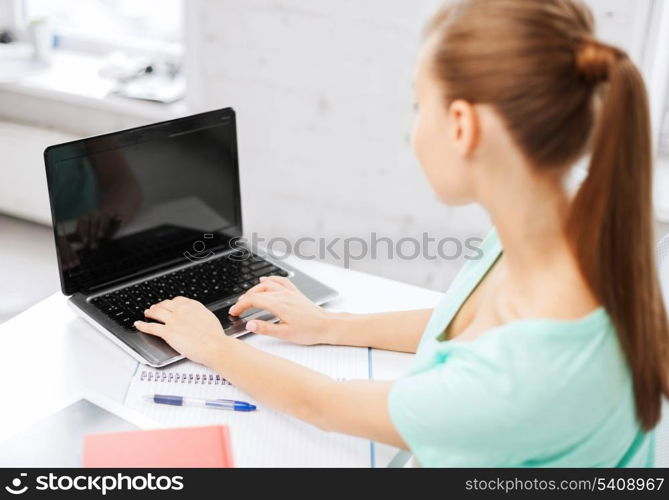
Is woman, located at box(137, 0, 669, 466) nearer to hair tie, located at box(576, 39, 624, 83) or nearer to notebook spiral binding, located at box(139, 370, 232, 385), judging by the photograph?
hair tie, located at box(576, 39, 624, 83)

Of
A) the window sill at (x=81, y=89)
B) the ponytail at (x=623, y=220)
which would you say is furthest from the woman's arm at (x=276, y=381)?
the window sill at (x=81, y=89)

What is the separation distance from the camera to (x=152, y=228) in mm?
1337

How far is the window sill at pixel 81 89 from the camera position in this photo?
7.31ft

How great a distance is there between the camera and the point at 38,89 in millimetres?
2359

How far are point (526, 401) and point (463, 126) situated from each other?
282mm

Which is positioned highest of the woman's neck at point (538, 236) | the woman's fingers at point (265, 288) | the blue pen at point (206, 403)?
the woman's neck at point (538, 236)

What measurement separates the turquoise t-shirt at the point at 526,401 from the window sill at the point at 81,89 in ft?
4.95

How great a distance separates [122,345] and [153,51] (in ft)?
4.94

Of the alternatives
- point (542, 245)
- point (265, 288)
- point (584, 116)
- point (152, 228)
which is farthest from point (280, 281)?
point (584, 116)

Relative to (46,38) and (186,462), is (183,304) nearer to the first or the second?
(186,462)

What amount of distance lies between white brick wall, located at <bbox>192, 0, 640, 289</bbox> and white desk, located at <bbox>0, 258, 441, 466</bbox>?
0.63 metres

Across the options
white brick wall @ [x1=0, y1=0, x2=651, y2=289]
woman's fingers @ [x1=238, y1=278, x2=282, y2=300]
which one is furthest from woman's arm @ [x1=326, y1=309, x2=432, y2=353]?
white brick wall @ [x1=0, y1=0, x2=651, y2=289]

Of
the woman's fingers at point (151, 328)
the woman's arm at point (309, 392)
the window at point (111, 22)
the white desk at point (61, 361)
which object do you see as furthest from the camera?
the window at point (111, 22)

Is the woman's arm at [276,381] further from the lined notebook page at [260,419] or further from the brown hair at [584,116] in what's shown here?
the brown hair at [584,116]
